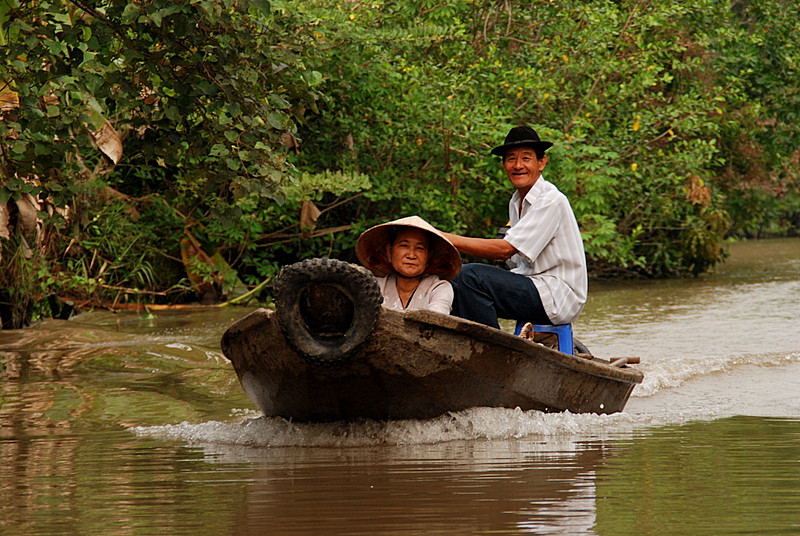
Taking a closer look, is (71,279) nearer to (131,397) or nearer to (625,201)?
(131,397)

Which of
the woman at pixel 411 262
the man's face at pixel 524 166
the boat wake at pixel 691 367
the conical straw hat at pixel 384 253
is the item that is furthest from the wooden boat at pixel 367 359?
the boat wake at pixel 691 367

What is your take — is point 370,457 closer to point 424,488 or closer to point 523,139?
point 424,488

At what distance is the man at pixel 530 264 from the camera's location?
5.56 metres

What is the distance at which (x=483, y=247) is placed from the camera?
550cm

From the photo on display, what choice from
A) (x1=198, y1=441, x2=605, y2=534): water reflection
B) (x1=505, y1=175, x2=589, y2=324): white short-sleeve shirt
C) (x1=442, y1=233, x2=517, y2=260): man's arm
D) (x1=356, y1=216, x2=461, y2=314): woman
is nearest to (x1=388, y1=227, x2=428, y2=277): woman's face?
(x1=356, y1=216, x2=461, y2=314): woman

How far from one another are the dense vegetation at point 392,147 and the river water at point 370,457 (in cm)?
130

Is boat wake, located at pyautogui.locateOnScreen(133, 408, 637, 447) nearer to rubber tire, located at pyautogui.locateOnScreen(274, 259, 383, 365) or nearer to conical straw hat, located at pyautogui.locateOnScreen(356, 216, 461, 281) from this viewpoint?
rubber tire, located at pyautogui.locateOnScreen(274, 259, 383, 365)

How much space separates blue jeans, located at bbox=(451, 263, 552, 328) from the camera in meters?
5.55

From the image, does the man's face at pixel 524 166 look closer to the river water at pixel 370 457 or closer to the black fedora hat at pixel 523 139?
the black fedora hat at pixel 523 139

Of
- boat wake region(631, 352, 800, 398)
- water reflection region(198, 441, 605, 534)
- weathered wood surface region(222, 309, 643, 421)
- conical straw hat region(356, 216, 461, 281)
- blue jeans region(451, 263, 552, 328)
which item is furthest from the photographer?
boat wake region(631, 352, 800, 398)

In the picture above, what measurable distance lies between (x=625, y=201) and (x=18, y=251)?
29.1 feet

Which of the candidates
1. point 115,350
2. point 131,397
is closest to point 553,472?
point 131,397

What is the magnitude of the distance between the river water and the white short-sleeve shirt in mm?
659

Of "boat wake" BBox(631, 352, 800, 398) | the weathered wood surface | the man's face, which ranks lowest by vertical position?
"boat wake" BBox(631, 352, 800, 398)
